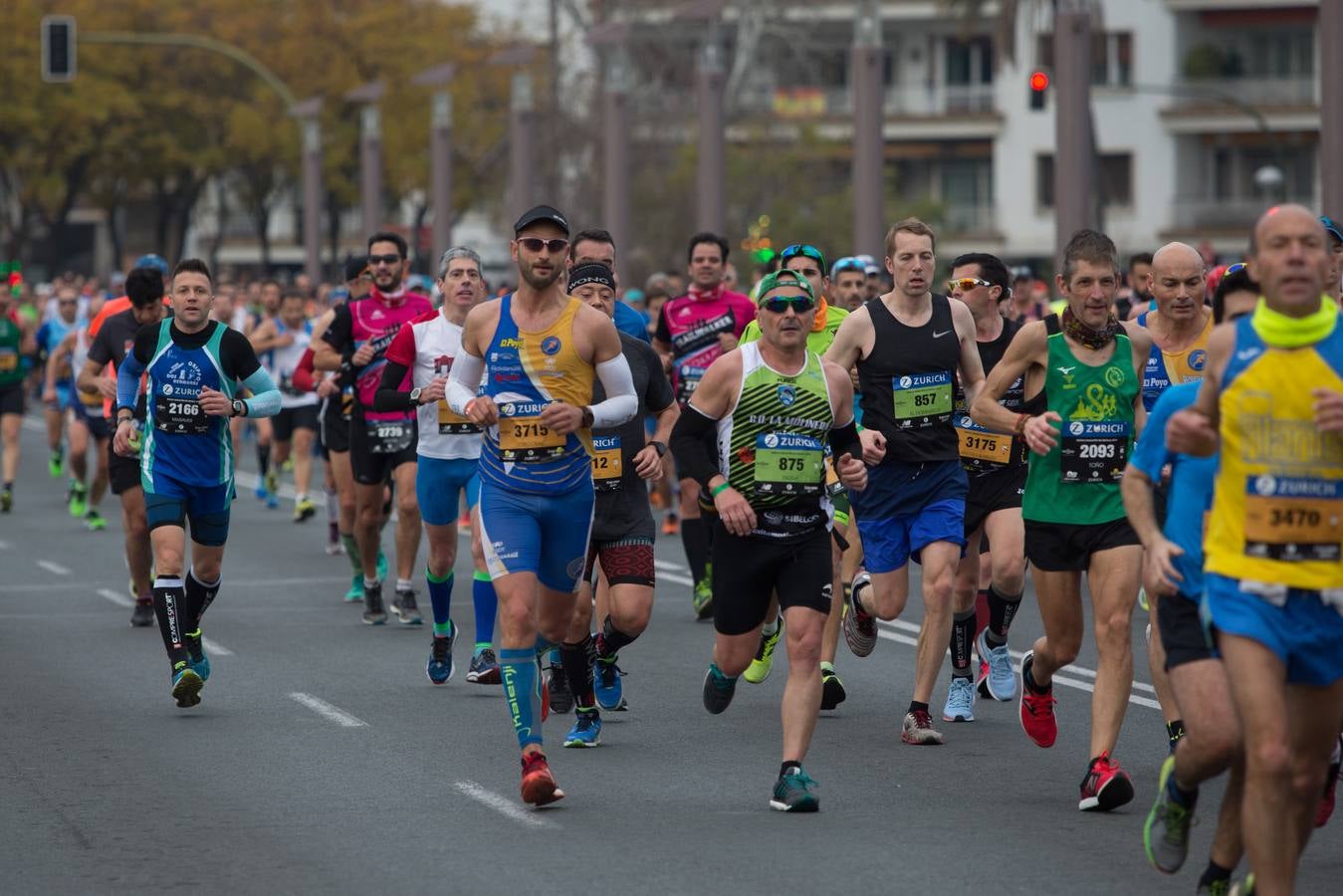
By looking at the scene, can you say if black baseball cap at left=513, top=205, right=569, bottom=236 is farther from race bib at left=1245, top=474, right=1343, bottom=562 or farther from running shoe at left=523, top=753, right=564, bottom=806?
race bib at left=1245, top=474, right=1343, bottom=562

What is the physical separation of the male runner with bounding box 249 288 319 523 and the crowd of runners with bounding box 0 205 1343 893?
6641mm

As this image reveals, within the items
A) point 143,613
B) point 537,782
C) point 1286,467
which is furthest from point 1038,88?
point 1286,467

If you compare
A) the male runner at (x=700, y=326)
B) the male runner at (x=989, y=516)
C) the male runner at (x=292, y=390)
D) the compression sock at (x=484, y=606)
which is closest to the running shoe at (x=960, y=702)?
the male runner at (x=989, y=516)

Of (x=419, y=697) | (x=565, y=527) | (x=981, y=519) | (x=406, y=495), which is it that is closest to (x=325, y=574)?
(x=406, y=495)

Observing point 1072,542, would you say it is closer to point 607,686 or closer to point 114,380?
point 607,686

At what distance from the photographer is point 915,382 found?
10633mm

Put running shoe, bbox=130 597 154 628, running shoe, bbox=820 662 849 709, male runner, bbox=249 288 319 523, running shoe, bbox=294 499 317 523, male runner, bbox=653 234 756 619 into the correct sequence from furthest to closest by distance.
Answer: male runner, bbox=249 288 319 523, running shoe, bbox=294 499 317 523, running shoe, bbox=130 597 154 628, male runner, bbox=653 234 756 619, running shoe, bbox=820 662 849 709

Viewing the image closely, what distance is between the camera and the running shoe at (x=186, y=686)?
36.9ft

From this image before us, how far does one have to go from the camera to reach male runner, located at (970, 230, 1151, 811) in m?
9.18

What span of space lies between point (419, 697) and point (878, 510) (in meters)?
2.56

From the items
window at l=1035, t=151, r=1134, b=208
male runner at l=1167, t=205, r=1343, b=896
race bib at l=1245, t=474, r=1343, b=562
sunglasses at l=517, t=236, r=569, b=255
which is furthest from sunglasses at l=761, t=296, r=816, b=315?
window at l=1035, t=151, r=1134, b=208

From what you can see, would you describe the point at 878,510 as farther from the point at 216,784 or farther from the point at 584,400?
the point at 216,784

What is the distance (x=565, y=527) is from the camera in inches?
363

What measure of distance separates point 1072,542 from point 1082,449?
13.5 inches
